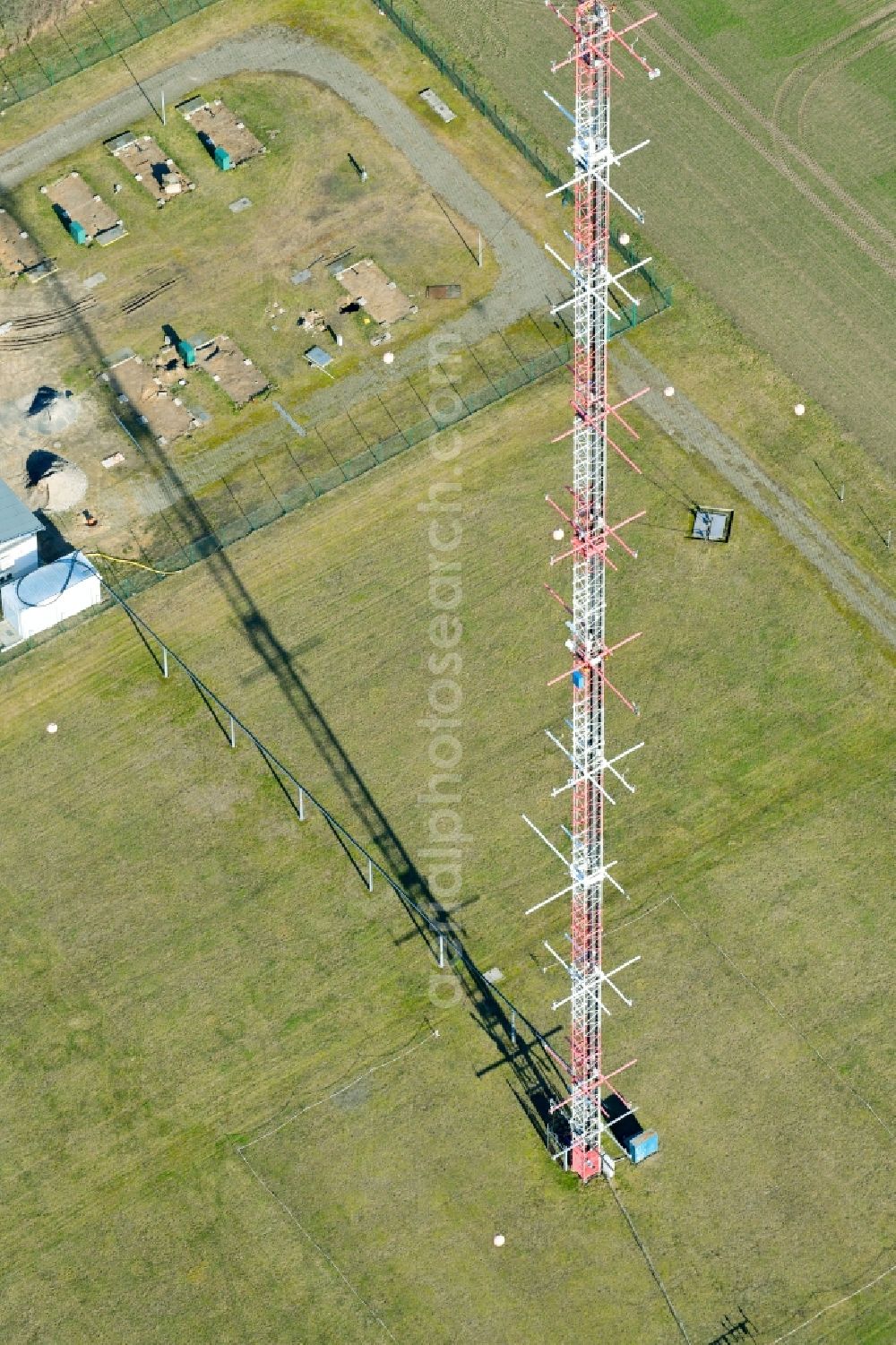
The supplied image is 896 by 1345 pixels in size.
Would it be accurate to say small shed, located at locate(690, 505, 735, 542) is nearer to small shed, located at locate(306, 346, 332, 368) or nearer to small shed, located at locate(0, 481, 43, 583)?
small shed, located at locate(306, 346, 332, 368)

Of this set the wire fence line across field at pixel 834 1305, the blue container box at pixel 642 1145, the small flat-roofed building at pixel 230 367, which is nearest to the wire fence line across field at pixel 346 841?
the blue container box at pixel 642 1145

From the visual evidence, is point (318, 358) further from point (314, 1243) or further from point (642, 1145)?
point (314, 1243)

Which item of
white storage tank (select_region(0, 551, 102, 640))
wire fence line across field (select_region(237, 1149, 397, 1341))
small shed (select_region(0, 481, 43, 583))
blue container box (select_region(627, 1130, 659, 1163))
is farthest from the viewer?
small shed (select_region(0, 481, 43, 583))

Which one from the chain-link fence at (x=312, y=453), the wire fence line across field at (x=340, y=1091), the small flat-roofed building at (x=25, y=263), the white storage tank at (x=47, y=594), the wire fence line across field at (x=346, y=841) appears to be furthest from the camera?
the small flat-roofed building at (x=25, y=263)

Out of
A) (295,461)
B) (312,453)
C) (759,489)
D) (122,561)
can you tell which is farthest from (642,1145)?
(312,453)

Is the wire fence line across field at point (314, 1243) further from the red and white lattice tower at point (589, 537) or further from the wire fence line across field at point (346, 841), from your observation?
the wire fence line across field at point (346, 841)

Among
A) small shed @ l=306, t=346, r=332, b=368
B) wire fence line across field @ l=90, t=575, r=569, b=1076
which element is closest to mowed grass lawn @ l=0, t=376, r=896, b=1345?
wire fence line across field @ l=90, t=575, r=569, b=1076
